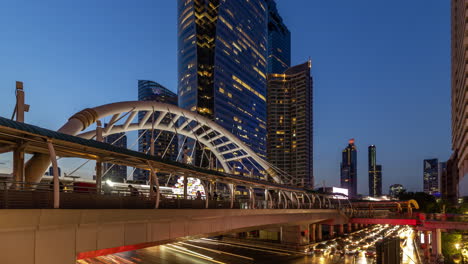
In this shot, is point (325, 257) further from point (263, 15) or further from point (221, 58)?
point (263, 15)

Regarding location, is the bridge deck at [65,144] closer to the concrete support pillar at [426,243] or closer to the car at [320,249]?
the car at [320,249]

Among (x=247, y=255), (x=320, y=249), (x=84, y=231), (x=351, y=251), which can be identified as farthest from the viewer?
(x=320, y=249)

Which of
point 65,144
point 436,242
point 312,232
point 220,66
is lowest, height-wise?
point 312,232

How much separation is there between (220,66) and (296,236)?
99.3 metres

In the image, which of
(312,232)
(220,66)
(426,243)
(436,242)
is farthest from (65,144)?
(220,66)

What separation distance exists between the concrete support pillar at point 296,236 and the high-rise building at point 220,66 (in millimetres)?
82947

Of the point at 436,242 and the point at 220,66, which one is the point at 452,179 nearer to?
the point at 436,242

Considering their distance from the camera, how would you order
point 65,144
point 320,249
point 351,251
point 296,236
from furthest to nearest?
point 296,236
point 320,249
point 351,251
point 65,144

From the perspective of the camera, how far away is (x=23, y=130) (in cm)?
1283

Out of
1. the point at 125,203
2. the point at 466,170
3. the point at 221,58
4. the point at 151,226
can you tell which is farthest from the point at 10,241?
the point at 221,58

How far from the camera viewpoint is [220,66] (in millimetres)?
142125

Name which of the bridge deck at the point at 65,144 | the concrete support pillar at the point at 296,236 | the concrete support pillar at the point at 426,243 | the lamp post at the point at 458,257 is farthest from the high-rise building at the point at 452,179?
the bridge deck at the point at 65,144

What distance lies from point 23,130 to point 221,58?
439ft

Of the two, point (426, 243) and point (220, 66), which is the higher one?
point (220, 66)
